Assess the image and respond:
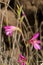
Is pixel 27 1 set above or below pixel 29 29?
above

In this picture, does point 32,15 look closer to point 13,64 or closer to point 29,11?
point 29,11

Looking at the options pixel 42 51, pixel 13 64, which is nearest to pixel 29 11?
pixel 42 51

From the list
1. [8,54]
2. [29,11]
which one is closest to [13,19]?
[29,11]

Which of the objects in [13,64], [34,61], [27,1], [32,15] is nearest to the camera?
[13,64]

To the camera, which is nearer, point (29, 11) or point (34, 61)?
point (34, 61)

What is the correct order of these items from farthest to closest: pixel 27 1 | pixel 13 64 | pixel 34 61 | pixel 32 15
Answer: pixel 32 15
pixel 27 1
pixel 34 61
pixel 13 64

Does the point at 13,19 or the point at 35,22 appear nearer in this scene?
Answer: the point at 13,19

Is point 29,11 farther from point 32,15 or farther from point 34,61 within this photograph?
point 34,61

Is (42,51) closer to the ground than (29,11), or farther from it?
closer to the ground

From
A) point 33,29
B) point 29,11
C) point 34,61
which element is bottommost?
point 34,61
